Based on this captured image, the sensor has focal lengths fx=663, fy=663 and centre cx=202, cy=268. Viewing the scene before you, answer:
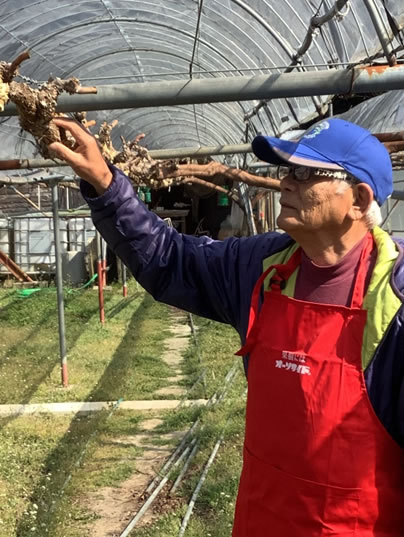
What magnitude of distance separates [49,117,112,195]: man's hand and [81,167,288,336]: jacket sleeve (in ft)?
0.31

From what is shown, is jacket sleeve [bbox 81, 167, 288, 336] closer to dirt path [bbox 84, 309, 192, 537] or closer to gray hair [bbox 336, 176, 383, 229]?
gray hair [bbox 336, 176, 383, 229]

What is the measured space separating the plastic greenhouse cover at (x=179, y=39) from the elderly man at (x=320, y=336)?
309 centimetres

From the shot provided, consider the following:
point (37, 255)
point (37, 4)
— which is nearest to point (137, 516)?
point (37, 4)

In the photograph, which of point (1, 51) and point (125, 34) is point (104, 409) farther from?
point (125, 34)

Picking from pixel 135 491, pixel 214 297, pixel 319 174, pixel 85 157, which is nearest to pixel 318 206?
pixel 319 174

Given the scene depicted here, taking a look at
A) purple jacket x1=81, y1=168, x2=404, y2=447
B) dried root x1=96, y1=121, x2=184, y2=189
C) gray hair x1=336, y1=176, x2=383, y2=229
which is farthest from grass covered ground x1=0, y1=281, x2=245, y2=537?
gray hair x1=336, y1=176, x2=383, y2=229

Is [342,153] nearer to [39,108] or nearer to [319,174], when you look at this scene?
[319,174]

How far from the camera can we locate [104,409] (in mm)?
6434

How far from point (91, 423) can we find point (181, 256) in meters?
4.41

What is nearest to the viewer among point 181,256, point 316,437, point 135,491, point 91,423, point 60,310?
point 316,437

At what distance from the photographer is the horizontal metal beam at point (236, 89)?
2006mm

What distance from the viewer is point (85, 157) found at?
1.73 m

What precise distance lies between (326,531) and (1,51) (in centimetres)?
548

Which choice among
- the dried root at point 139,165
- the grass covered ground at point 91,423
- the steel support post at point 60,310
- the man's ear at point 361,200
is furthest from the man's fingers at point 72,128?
the steel support post at point 60,310
